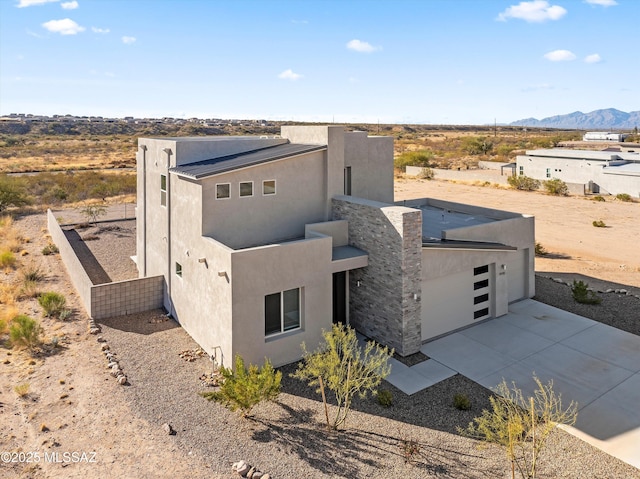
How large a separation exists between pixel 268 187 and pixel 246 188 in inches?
31.0

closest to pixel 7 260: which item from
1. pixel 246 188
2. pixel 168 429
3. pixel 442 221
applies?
pixel 246 188

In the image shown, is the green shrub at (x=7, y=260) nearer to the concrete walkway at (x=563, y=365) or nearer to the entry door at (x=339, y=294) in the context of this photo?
the entry door at (x=339, y=294)

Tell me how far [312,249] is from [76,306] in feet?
33.4

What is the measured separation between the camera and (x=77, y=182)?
46.8 meters

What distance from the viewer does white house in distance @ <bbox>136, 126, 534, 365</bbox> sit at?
13.0 m

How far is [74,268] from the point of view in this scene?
1978 centimetres

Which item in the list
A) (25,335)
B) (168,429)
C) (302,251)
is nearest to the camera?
(168,429)

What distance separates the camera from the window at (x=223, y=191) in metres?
14.2

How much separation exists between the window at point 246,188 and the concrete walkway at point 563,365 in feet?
23.1

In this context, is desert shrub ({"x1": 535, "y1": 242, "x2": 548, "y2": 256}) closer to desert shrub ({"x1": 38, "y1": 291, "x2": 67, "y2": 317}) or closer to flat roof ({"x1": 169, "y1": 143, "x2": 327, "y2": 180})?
flat roof ({"x1": 169, "y1": 143, "x2": 327, "y2": 180})

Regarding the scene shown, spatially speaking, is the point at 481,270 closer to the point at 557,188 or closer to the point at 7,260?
the point at 7,260

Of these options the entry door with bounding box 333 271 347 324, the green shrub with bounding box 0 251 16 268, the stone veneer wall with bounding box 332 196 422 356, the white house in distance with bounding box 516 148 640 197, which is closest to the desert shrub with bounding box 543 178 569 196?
the white house in distance with bounding box 516 148 640 197

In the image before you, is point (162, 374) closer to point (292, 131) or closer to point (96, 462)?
point (96, 462)

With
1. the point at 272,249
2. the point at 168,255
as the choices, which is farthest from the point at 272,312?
the point at 168,255
